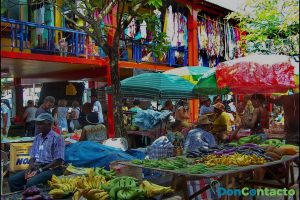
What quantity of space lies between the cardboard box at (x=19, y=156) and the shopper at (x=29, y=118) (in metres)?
3.51

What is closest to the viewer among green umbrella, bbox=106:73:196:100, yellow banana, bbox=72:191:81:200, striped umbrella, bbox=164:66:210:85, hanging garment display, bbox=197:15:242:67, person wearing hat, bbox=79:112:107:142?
yellow banana, bbox=72:191:81:200

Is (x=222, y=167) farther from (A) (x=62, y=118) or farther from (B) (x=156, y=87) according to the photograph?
(A) (x=62, y=118)

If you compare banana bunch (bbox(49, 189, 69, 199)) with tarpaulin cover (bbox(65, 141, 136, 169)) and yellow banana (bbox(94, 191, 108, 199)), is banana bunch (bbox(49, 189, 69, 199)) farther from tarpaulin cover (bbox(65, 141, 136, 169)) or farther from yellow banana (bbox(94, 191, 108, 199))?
tarpaulin cover (bbox(65, 141, 136, 169))

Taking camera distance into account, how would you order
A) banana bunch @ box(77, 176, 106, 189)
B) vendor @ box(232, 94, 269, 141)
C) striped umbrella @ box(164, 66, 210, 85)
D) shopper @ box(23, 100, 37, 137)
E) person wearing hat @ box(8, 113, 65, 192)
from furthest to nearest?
1. shopper @ box(23, 100, 37, 137)
2. striped umbrella @ box(164, 66, 210, 85)
3. person wearing hat @ box(8, 113, 65, 192)
4. banana bunch @ box(77, 176, 106, 189)
5. vendor @ box(232, 94, 269, 141)

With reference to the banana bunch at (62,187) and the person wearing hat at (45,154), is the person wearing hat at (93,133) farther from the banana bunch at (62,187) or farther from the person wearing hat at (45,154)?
the banana bunch at (62,187)

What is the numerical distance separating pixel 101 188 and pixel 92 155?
2284 millimetres

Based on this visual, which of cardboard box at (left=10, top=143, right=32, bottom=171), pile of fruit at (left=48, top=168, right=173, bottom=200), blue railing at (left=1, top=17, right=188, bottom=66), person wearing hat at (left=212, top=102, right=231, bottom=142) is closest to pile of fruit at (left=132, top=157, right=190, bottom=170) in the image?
pile of fruit at (left=48, top=168, right=173, bottom=200)

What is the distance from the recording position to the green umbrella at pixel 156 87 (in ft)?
27.8

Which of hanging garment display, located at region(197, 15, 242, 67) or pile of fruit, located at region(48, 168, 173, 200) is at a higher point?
hanging garment display, located at region(197, 15, 242, 67)

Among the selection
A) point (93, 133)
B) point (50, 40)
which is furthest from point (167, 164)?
point (50, 40)

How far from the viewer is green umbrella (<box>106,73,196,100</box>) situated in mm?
8477

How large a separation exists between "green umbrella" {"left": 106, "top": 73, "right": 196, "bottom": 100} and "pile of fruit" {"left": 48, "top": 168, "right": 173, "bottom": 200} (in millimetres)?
3961

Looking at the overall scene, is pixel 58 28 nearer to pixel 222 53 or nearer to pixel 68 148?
pixel 68 148

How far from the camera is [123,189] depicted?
3863 millimetres
